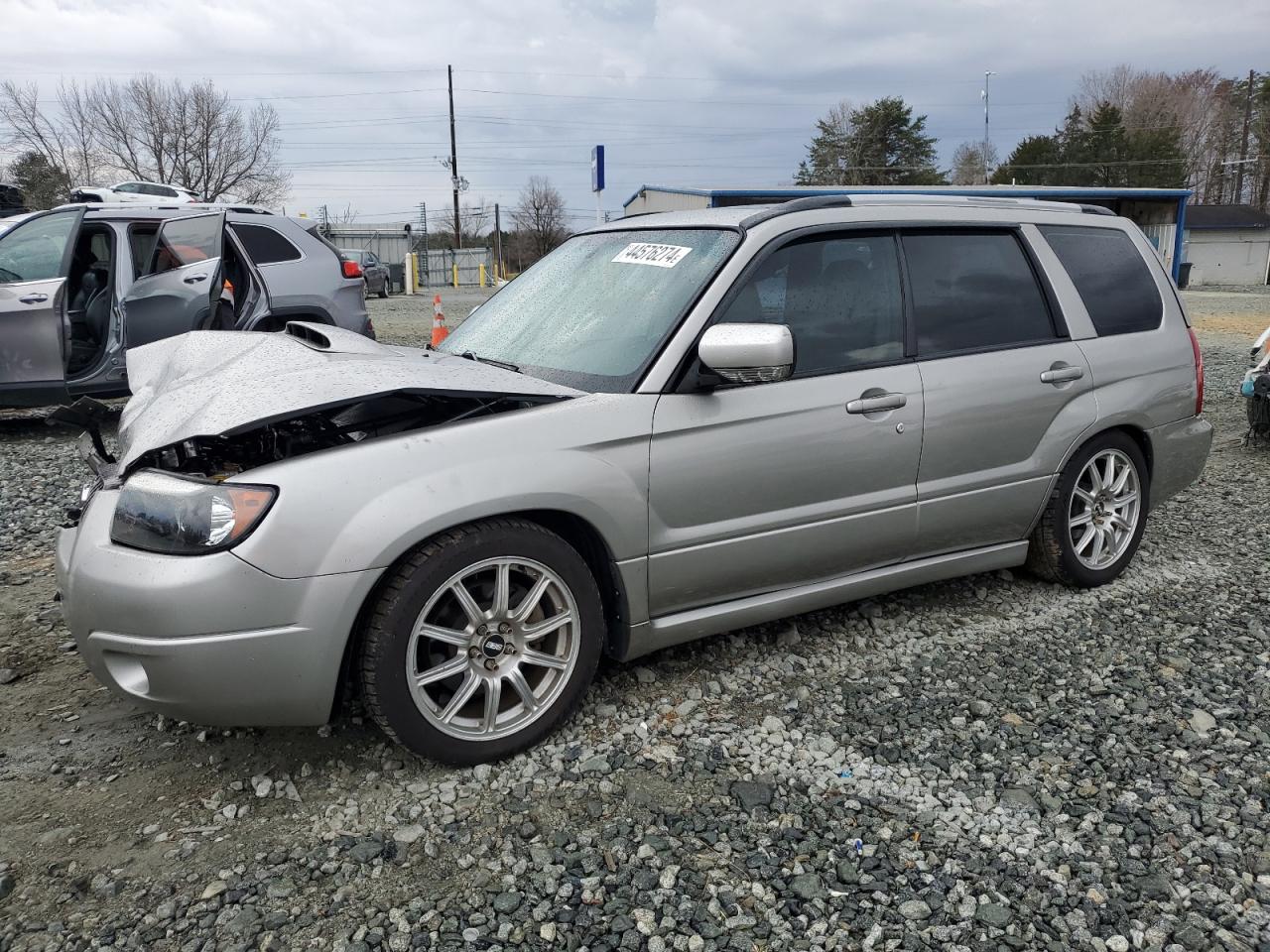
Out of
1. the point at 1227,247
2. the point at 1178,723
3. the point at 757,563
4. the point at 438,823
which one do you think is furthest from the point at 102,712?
the point at 1227,247

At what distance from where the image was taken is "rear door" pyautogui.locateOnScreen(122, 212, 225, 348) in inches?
292

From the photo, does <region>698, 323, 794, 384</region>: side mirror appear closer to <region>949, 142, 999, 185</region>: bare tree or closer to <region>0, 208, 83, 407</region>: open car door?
<region>0, 208, 83, 407</region>: open car door

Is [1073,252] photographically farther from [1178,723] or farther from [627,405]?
[627,405]

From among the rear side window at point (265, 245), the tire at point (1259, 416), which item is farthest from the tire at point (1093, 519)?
the rear side window at point (265, 245)

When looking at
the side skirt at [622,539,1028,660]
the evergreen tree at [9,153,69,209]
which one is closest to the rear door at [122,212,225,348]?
the side skirt at [622,539,1028,660]

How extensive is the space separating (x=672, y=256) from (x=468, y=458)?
4.12 feet

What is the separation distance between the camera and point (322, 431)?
10.2 ft

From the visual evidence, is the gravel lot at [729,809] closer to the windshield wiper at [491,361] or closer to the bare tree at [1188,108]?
the windshield wiper at [491,361]

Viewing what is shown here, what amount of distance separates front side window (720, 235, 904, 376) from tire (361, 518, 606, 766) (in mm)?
1108

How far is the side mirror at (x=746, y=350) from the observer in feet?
9.62

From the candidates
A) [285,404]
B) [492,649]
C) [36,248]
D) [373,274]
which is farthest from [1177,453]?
[373,274]

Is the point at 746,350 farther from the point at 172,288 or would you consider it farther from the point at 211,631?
the point at 172,288

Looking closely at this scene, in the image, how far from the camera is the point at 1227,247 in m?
50.5

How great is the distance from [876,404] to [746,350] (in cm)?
→ 73
